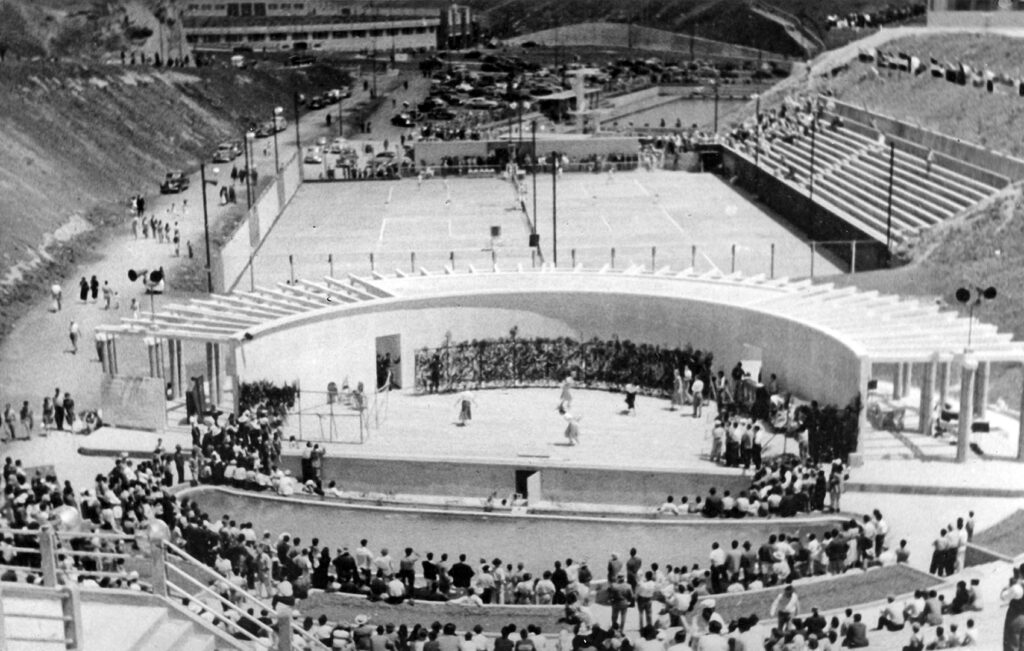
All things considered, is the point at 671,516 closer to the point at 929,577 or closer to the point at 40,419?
the point at 929,577

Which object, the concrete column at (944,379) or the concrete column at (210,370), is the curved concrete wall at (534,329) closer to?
the concrete column at (210,370)

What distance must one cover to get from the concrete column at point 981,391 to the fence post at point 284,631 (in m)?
18.6

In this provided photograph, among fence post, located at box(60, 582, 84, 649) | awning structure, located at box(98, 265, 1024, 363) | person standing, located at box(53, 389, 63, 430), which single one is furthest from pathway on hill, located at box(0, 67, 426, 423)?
fence post, located at box(60, 582, 84, 649)

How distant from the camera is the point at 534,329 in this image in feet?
114

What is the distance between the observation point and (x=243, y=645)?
12703mm

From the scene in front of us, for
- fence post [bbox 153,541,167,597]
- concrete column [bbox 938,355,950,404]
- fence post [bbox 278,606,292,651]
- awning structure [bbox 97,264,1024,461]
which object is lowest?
concrete column [bbox 938,355,950,404]

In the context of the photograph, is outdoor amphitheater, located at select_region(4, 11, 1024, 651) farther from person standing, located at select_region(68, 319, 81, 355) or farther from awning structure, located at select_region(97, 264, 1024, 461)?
person standing, located at select_region(68, 319, 81, 355)

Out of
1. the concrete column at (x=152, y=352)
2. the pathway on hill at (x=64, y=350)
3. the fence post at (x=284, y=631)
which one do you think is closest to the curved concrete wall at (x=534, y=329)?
the concrete column at (x=152, y=352)

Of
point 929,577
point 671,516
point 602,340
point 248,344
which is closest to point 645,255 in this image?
point 602,340

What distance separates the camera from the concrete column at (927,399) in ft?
91.5

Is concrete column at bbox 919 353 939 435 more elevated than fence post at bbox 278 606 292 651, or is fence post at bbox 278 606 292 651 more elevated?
fence post at bbox 278 606 292 651

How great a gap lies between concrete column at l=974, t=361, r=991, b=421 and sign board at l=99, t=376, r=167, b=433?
16.7 metres

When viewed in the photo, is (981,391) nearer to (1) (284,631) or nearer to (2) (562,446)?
(2) (562,446)

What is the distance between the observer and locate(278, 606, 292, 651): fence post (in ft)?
42.6
